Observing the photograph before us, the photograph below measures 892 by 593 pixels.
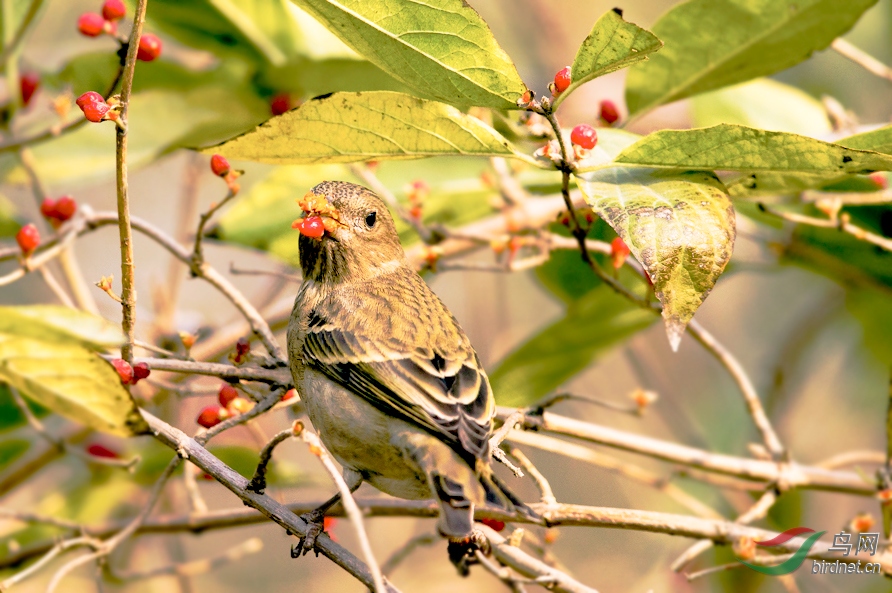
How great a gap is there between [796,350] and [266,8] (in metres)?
2.87

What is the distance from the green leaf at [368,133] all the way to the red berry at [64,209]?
42.4 inches

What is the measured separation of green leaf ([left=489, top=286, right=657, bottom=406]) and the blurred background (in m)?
0.10

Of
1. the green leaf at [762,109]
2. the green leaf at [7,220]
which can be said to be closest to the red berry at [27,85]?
the green leaf at [7,220]

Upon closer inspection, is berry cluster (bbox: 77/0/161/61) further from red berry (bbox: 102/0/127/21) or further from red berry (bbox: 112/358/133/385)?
red berry (bbox: 112/358/133/385)

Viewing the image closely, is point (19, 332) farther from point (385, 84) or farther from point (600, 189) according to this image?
point (385, 84)

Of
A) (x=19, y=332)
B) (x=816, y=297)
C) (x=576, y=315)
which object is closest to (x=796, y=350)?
(x=816, y=297)

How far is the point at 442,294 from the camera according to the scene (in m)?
5.66

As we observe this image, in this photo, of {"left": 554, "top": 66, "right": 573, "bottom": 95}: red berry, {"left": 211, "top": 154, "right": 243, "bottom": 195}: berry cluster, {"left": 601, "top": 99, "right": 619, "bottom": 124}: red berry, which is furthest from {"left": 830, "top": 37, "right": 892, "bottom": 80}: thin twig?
{"left": 211, "top": 154, "right": 243, "bottom": 195}: berry cluster

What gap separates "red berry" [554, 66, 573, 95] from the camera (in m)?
2.00

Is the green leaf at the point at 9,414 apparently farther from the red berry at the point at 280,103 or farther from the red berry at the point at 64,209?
the red berry at the point at 280,103

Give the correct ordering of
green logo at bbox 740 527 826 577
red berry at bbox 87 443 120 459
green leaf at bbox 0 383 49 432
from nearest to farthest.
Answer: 1. green logo at bbox 740 527 826 577
2. green leaf at bbox 0 383 49 432
3. red berry at bbox 87 443 120 459

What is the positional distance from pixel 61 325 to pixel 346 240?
1453mm

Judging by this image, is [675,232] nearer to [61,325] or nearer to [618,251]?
[618,251]

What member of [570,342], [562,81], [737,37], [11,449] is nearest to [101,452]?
[11,449]
